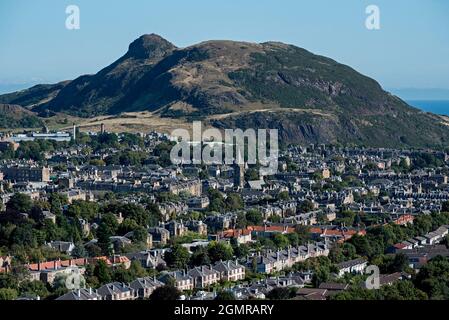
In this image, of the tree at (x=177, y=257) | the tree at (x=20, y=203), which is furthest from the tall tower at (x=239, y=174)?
the tree at (x=177, y=257)

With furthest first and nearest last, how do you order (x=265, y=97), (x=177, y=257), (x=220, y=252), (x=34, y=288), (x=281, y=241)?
(x=265, y=97), (x=281, y=241), (x=220, y=252), (x=177, y=257), (x=34, y=288)

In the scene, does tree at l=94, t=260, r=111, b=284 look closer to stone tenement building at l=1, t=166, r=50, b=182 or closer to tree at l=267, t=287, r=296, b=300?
tree at l=267, t=287, r=296, b=300

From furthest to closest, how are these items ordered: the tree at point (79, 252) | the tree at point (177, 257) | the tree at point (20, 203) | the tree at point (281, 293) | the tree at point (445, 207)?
the tree at point (445, 207), the tree at point (20, 203), the tree at point (79, 252), the tree at point (177, 257), the tree at point (281, 293)

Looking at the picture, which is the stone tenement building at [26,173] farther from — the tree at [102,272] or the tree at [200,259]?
the tree at [102,272]

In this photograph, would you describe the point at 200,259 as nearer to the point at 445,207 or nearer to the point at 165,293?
the point at 165,293

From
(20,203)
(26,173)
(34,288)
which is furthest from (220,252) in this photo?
(26,173)
